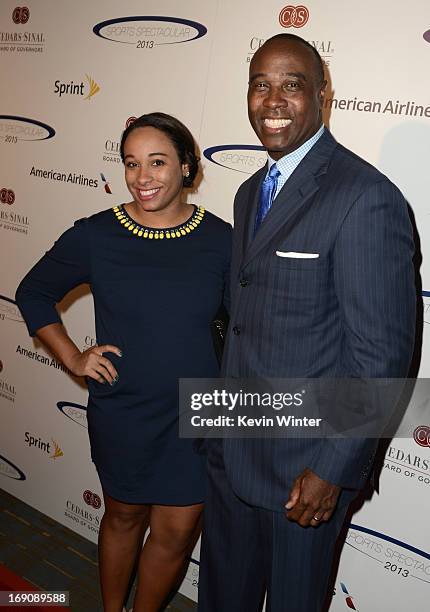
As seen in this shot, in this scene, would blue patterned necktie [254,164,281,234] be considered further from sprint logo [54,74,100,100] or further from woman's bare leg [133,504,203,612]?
sprint logo [54,74,100,100]

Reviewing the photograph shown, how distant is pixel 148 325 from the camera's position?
198 cm

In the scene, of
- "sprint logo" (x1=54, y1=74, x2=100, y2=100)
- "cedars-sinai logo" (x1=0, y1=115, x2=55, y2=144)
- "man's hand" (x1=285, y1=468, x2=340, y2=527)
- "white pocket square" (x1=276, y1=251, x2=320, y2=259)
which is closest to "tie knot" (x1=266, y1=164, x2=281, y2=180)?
"white pocket square" (x1=276, y1=251, x2=320, y2=259)

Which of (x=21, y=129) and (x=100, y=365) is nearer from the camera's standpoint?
(x=100, y=365)

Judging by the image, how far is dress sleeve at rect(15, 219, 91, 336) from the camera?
205 cm

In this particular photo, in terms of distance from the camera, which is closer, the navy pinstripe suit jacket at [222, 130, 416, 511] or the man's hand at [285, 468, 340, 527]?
the navy pinstripe suit jacket at [222, 130, 416, 511]

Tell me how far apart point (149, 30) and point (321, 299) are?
4.96ft

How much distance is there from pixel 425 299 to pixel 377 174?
692mm

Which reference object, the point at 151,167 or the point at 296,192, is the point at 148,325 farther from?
the point at 296,192

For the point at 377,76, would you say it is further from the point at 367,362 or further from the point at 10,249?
the point at 10,249

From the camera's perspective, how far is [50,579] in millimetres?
2711

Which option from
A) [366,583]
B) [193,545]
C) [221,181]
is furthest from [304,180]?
[193,545]

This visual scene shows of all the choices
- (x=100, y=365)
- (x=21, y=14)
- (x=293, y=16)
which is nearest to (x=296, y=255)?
(x=100, y=365)

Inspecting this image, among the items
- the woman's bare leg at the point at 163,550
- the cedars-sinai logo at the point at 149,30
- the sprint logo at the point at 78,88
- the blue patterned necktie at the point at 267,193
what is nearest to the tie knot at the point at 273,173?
the blue patterned necktie at the point at 267,193

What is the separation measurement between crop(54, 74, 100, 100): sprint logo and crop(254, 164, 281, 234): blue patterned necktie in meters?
1.29
